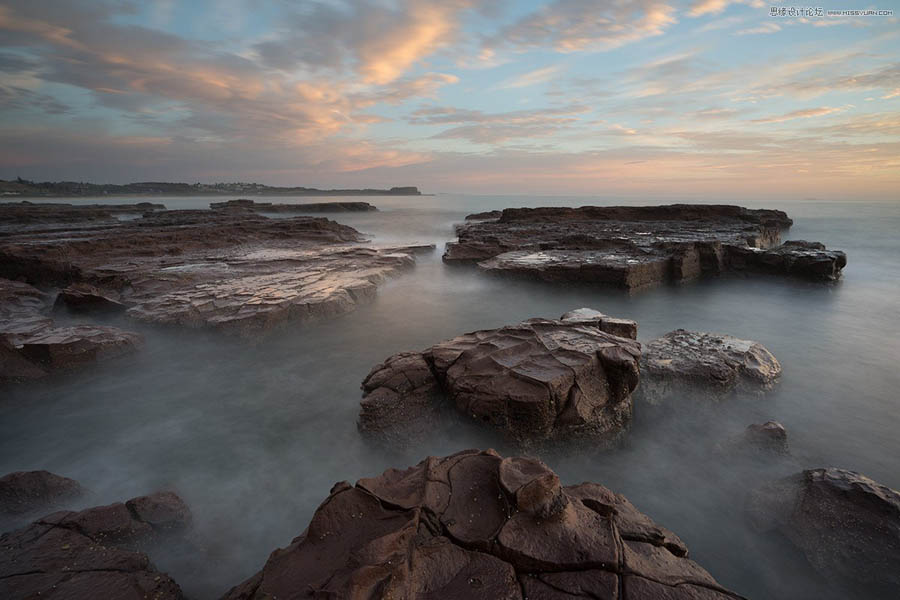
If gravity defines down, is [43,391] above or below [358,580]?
below

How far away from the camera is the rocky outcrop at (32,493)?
2970 mm

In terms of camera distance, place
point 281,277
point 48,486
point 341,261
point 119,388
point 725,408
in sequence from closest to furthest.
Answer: point 48,486 < point 725,408 < point 119,388 < point 281,277 < point 341,261

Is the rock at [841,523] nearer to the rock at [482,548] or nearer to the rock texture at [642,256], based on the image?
the rock at [482,548]

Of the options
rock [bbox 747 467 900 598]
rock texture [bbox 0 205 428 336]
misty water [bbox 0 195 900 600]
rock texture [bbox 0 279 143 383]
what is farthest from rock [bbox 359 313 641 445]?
rock texture [bbox 0 279 143 383]

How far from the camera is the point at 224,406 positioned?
4.82 meters

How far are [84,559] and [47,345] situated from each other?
4.75m

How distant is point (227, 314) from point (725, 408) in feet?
25.2

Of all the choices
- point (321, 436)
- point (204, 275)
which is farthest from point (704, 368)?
point (204, 275)

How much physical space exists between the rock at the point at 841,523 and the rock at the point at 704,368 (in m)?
1.50

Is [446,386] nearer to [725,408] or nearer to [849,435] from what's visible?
[725,408]

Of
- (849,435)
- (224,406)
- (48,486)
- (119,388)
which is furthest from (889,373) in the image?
(119,388)

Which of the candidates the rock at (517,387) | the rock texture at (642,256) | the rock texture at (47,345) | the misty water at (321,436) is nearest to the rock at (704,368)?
the misty water at (321,436)

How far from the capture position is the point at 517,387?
12.3 ft

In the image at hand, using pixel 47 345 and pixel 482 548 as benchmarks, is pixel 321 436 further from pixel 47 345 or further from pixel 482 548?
pixel 47 345
